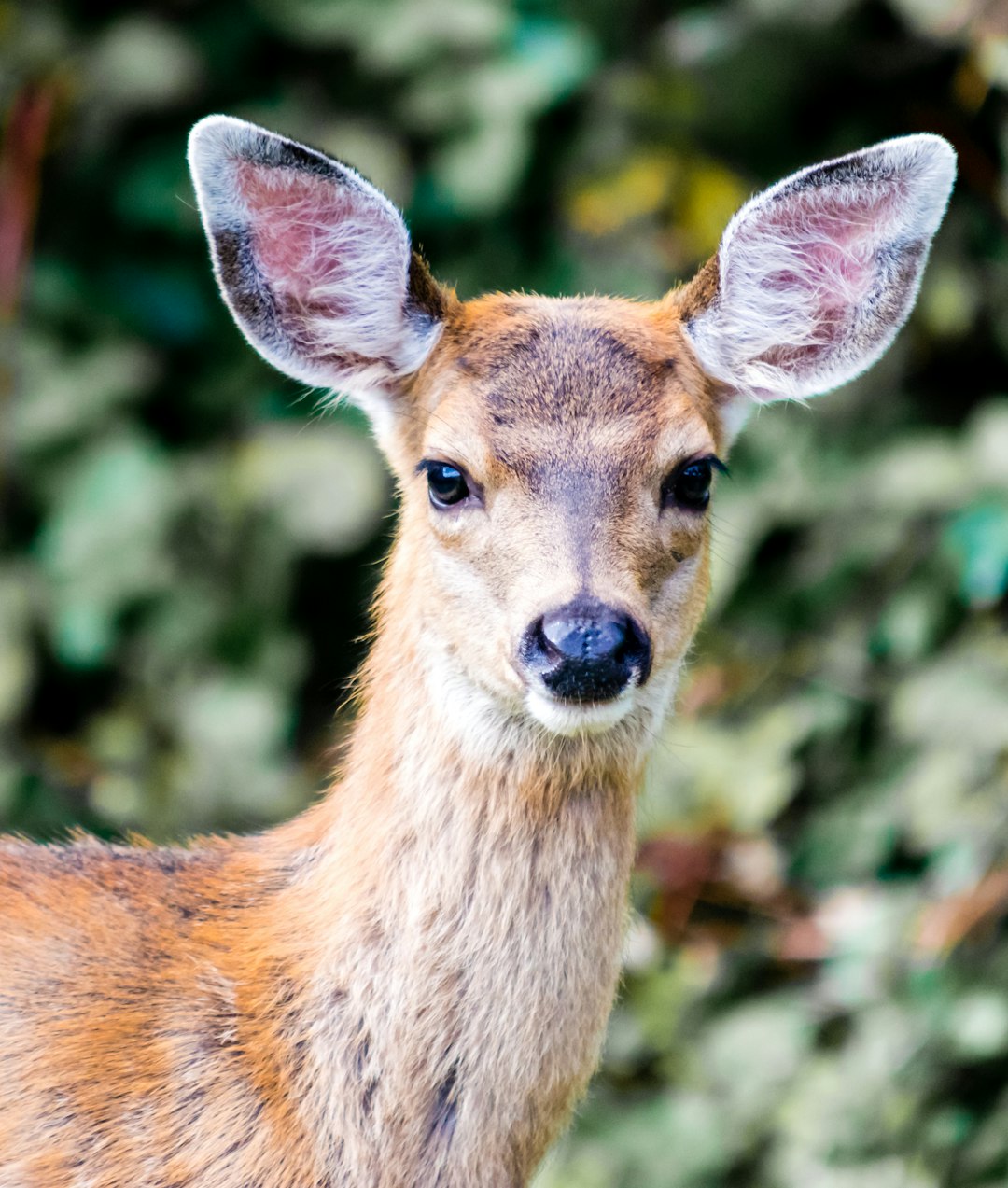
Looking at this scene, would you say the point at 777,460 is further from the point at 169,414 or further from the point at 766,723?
the point at 169,414

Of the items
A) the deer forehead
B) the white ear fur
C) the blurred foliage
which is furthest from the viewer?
the blurred foliage

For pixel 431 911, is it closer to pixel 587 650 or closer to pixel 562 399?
pixel 587 650

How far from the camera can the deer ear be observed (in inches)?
125

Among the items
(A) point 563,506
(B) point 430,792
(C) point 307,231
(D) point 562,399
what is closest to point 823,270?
(D) point 562,399

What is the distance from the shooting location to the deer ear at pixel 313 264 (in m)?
3.17

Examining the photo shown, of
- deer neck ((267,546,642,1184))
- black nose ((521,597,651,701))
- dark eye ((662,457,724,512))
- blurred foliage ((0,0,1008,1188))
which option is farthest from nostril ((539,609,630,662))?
blurred foliage ((0,0,1008,1188))

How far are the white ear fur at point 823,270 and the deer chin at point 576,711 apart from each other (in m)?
0.90

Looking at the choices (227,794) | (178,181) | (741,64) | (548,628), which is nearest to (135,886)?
(548,628)

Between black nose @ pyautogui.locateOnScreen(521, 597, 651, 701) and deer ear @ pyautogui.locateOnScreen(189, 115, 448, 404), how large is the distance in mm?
814

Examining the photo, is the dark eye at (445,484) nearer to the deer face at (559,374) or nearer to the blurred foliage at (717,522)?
the deer face at (559,374)

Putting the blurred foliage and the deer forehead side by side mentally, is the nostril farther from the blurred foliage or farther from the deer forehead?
the blurred foliage

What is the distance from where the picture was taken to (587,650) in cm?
275

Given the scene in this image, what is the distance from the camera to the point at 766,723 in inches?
193

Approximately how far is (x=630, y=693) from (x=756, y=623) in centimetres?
232
